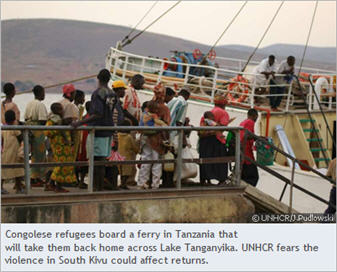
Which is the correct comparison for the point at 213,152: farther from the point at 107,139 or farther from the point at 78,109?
the point at 78,109

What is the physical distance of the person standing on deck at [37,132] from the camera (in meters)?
8.57

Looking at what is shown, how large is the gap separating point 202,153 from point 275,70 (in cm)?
702

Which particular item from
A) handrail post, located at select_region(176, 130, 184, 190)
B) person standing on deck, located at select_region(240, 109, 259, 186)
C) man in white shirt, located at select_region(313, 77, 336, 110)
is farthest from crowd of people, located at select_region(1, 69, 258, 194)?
man in white shirt, located at select_region(313, 77, 336, 110)

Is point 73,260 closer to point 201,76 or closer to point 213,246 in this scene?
point 213,246

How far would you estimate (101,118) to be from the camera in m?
8.07

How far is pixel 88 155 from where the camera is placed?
8203mm

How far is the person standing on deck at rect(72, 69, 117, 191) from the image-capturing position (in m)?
8.03

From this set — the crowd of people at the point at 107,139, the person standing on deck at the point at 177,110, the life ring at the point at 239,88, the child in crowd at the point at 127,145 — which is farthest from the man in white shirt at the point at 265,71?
the child in crowd at the point at 127,145

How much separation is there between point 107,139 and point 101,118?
0.94 ft

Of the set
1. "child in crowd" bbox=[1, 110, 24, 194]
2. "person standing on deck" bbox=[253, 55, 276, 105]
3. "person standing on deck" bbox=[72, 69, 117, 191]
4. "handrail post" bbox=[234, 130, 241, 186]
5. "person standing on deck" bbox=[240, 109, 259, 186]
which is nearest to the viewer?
"person standing on deck" bbox=[72, 69, 117, 191]

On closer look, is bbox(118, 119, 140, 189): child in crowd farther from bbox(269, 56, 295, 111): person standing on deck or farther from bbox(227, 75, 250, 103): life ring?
bbox(269, 56, 295, 111): person standing on deck

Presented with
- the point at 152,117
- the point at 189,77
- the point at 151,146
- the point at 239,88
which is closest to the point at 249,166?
the point at 151,146

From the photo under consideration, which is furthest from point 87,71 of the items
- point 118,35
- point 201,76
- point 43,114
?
point 43,114

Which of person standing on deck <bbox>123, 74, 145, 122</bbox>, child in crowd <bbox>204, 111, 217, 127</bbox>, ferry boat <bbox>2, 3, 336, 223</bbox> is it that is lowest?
ferry boat <bbox>2, 3, 336, 223</bbox>
